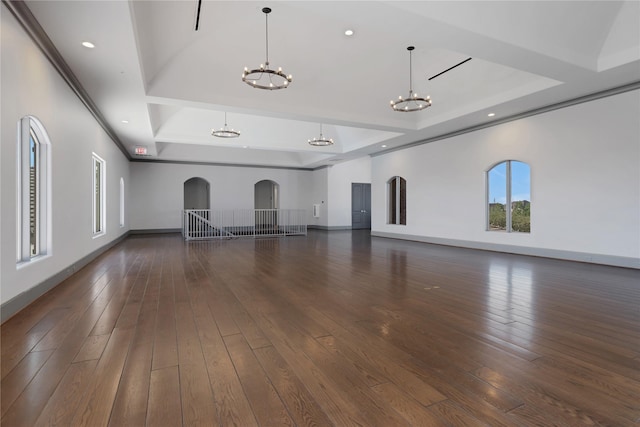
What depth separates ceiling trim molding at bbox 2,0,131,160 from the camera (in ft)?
10.7

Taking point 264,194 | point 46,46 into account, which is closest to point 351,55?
point 46,46

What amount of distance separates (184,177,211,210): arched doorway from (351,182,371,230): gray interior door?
805cm

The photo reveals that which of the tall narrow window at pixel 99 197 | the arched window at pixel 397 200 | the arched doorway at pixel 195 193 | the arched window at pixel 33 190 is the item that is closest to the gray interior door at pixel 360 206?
the arched window at pixel 397 200

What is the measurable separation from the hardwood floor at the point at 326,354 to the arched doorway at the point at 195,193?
13697 millimetres

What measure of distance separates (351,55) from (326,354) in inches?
239

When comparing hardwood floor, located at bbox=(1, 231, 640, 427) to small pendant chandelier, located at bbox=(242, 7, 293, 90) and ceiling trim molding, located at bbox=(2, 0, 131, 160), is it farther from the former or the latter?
small pendant chandelier, located at bbox=(242, 7, 293, 90)

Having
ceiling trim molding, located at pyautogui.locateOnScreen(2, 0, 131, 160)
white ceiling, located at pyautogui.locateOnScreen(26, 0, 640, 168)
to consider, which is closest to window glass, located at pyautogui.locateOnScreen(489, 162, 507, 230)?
white ceiling, located at pyautogui.locateOnScreen(26, 0, 640, 168)

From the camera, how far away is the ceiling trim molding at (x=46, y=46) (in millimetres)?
3248

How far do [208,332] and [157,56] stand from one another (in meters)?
4.99

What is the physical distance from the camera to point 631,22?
474cm

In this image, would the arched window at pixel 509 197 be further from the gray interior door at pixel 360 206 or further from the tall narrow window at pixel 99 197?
the tall narrow window at pixel 99 197

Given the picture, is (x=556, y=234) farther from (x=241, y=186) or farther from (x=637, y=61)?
(x=241, y=186)

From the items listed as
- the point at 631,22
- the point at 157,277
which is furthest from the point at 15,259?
the point at 631,22

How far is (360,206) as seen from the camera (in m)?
16.5
